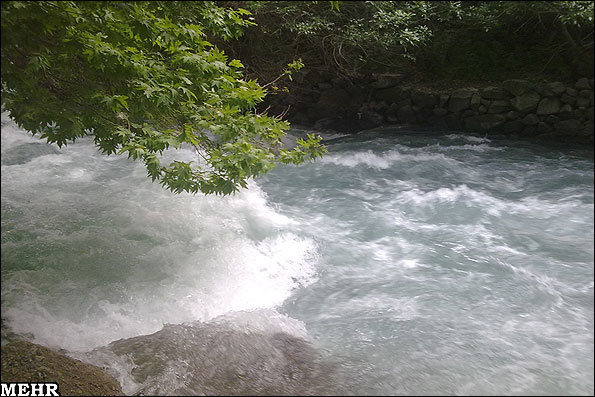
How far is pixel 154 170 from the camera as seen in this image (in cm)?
215

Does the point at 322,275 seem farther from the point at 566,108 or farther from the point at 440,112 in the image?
the point at 440,112

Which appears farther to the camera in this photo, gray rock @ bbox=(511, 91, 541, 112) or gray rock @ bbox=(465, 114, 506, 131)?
gray rock @ bbox=(465, 114, 506, 131)

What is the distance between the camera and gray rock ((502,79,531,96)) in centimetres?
237

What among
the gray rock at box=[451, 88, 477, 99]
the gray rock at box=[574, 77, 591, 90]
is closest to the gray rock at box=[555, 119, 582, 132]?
the gray rock at box=[574, 77, 591, 90]

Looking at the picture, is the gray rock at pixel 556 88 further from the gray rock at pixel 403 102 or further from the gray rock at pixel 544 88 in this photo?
the gray rock at pixel 403 102

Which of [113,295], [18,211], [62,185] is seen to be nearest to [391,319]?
[113,295]

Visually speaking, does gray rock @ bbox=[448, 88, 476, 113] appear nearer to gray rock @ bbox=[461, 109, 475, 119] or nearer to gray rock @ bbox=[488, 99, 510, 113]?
gray rock @ bbox=[461, 109, 475, 119]

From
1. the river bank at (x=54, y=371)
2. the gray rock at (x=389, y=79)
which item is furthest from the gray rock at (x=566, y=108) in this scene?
the gray rock at (x=389, y=79)

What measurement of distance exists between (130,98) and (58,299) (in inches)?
47.5

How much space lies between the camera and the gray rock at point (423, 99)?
14.5 ft

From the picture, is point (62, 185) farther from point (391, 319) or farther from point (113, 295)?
point (391, 319)

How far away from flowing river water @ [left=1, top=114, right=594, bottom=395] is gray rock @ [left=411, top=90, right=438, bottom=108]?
2.36ft

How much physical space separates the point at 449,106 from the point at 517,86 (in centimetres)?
168

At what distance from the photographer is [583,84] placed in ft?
4.32
